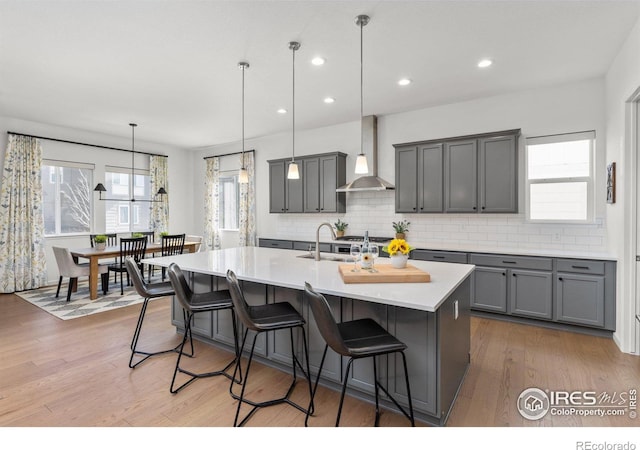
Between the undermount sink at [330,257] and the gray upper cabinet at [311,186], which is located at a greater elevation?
the gray upper cabinet at [311,186]

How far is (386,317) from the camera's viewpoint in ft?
7.22

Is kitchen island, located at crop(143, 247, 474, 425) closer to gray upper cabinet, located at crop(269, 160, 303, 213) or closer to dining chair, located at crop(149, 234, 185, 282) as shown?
dining chair, located at crop(149, 234, 185, 282)

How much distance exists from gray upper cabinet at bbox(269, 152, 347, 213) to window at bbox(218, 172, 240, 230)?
151 centimetres

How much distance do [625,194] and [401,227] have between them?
8.56 feet

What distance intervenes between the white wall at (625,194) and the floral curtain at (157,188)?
7.61m

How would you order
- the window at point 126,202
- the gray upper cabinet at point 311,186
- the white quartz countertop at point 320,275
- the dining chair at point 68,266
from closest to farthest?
the white quartz countertop at point 320,275 < the dining chair at point 68,266 < the gray upper cabinet at point 311,186 < the window at point 126,202

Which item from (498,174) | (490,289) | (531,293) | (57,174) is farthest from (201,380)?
(57,174)

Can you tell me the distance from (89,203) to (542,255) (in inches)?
294

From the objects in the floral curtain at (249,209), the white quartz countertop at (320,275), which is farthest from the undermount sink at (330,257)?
the floral curtain at (249,209)

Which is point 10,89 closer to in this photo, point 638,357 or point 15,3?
point 15,3

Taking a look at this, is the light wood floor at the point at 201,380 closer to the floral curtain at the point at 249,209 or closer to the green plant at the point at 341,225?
the green plant at the point at 341,225

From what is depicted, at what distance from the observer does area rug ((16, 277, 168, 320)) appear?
439cm

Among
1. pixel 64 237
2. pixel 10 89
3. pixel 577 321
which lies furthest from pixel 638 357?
pixel 64 237

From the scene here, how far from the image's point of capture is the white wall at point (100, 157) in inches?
227
